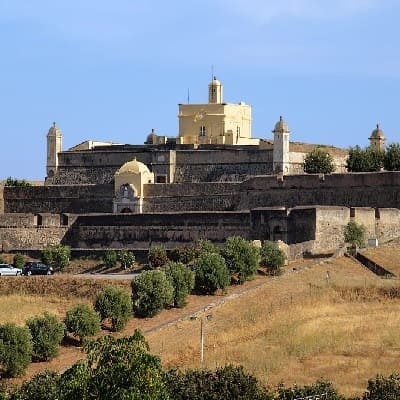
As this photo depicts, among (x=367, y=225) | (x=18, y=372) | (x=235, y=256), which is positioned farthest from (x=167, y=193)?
(x=18, y=372)

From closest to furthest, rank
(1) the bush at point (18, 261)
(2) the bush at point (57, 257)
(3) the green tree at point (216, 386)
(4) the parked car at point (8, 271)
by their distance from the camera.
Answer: (3) the green tree at point (216, 386)
(4) the parked car at point (8, 271)
(2) the bush at point (57, 257)
(1) the bush at point (18, 261)

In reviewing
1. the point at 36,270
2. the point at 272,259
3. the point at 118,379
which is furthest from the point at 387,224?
the point at 118,379

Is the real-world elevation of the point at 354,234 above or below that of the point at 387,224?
below

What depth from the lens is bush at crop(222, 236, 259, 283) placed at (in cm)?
4794

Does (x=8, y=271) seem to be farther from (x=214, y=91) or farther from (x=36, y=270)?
(x=214, y=91)

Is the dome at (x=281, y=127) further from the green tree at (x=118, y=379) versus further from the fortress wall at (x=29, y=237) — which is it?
the green tree at (x=118, y=379)

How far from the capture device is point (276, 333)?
135 feet

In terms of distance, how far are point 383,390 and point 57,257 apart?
3019cm

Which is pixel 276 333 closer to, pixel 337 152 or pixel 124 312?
pixel 124 312

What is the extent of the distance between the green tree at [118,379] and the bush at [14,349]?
1319 centimetres

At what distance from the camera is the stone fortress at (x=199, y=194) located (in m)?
58.0

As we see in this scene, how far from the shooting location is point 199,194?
67812 mm

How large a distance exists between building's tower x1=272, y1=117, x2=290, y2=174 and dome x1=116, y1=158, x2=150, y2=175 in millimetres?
6553

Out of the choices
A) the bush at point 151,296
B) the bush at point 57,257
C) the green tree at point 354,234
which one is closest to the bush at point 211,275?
the bush at point 151,296
